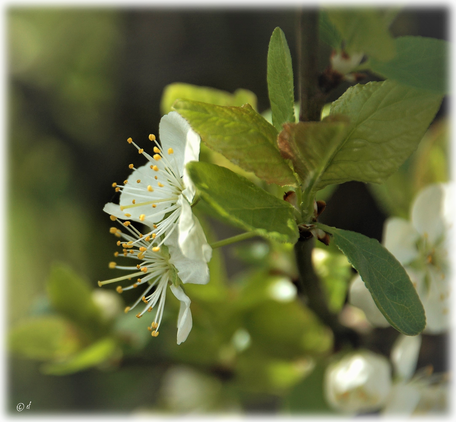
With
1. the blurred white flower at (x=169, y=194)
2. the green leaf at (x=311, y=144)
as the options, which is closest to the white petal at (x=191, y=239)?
the blurred white flower at (x=169, y=194)

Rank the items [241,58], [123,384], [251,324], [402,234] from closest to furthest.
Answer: [402,234], [251,324], [123,384], [241,58]

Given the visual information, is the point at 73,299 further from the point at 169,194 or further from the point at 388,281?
the point at 388,281

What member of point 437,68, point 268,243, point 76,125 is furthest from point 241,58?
point 437,68

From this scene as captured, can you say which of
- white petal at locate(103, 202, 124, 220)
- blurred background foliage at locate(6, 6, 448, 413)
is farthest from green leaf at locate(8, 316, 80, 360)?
white petal at locate(103, 202, 124, 220)

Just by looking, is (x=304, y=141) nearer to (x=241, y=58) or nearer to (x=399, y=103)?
(x=399, y=103)

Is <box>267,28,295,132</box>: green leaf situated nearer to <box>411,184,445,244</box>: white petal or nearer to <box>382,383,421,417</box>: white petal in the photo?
<box>411,184,445,244</box>: white petal

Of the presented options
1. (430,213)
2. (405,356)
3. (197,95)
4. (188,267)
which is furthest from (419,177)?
(188,267)

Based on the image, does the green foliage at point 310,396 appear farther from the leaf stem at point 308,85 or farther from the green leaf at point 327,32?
the green leaf at point 327,32
